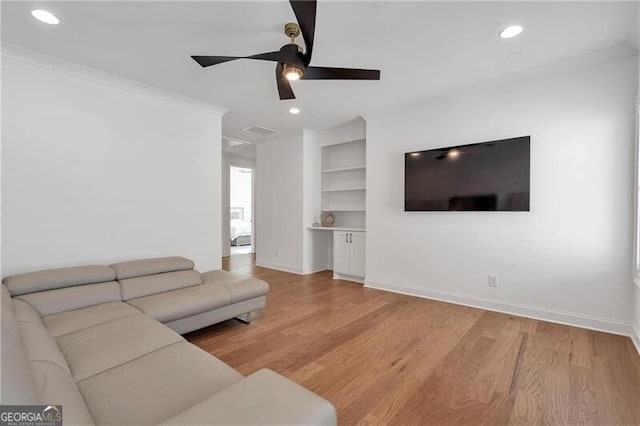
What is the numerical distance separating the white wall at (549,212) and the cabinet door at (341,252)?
1085 millimetres

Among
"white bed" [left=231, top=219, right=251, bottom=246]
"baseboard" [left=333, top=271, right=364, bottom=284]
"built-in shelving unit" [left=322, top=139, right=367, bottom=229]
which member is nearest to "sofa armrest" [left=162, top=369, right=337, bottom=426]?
"baseboard" [left=333, top=271, right=364, bottom=284]

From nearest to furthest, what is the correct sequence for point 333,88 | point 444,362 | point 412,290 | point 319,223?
point 444,362, point 333,88, point 412,290, point 319,223

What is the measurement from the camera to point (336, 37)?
7.70ft

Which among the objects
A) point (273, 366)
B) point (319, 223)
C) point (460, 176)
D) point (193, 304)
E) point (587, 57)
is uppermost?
point (587, 57)

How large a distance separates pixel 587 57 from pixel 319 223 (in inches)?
158

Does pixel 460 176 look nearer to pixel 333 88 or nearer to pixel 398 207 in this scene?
pixel 398 207

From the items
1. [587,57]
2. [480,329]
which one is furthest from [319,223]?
[587,57]

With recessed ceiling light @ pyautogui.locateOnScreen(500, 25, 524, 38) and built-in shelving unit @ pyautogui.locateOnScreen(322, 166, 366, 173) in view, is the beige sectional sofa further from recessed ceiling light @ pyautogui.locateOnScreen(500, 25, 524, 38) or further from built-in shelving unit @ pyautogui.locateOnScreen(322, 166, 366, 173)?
recessed ceiling light @ pyautogui.locateOnScreen(500, 25, 524, 38)

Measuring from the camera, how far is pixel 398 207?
3980mm

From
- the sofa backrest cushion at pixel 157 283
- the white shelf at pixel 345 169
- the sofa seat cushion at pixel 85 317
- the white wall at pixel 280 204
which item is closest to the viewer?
the sofa seat cushion at pixel 85 317

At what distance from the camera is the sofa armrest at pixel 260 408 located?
91cm

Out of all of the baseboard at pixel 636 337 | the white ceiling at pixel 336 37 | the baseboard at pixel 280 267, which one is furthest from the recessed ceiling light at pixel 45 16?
the baseboard at pixel 636 337

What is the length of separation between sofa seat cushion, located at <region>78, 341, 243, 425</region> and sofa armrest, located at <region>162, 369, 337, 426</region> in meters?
0.05

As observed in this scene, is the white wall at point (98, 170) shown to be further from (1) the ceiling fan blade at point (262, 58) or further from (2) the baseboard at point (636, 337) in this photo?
(2) the baseboard at point (636, 337)
